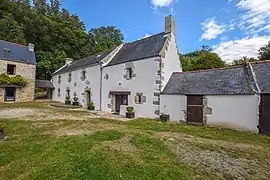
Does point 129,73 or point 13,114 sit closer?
point 13,114

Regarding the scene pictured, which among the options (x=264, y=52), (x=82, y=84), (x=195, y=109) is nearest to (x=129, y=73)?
(x=195, y=109)

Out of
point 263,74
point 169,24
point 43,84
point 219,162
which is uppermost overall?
point 169,24

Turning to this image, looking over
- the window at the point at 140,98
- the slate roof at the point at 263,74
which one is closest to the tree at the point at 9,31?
the window at the point at 140,98

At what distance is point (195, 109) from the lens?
9.66 metres

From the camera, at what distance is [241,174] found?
370cm

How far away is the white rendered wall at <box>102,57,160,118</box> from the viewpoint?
11742mm

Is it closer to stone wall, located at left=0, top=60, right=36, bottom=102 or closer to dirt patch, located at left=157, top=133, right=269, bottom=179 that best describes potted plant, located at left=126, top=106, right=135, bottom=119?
dirt patch, located at left=157, top=133, right=269, bottom=179

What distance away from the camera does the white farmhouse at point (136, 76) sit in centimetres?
1174

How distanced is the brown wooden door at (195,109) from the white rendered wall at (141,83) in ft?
7.48

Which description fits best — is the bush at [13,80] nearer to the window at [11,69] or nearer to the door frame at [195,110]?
the window at [11,69]

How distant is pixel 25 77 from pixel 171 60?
754 inches

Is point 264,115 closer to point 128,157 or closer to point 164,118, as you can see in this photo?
point 164,118

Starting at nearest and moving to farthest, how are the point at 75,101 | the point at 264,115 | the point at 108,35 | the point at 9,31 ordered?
1. the point at 264,115
2. the point at 75,101
3. the point at 9,31
4. the point at 108,35

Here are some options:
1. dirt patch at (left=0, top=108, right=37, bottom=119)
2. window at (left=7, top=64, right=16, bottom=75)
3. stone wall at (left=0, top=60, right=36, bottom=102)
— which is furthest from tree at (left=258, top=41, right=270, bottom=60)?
window at (left=7, top=64, right=16, bottom=75)
